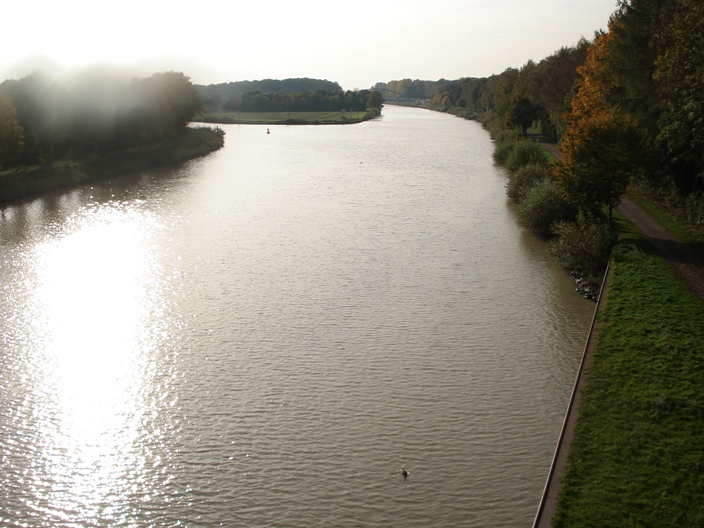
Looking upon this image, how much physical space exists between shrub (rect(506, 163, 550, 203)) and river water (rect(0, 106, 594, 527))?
7.16 feet

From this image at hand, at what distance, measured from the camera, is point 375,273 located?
21.5m

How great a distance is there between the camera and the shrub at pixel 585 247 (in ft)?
68.1

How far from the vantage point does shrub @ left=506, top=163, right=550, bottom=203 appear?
31509mm

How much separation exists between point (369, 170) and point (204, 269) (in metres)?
25.2

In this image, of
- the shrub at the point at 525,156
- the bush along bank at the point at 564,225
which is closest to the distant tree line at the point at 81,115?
the bush along bank at the point at 564,225

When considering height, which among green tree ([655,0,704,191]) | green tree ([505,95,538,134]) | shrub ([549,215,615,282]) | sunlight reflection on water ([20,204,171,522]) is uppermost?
green tree ([655,0,704,191])

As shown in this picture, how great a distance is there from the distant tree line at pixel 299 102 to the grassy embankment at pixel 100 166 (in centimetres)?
7119

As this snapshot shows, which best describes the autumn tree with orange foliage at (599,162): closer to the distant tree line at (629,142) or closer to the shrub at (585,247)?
the distant tree line at (629,142)

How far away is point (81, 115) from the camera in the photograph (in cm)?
4575

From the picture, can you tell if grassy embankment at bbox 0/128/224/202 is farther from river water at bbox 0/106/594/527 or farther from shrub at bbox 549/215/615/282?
shrub at bbox 549/215/615/282

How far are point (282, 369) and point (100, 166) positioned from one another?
1382 inches

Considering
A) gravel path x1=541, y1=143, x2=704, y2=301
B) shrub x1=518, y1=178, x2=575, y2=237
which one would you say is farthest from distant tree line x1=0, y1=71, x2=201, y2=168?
gravel path x1=541, y1=143, x2=704, y2=301

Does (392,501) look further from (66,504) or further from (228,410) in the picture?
(66,504)

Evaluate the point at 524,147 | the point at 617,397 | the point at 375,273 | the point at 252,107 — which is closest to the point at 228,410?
the point at 617,397
